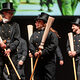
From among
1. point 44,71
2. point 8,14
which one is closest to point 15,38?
point 8,14

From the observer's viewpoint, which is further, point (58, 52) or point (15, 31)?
point (58, 52)

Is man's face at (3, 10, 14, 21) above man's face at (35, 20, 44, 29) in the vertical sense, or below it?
above

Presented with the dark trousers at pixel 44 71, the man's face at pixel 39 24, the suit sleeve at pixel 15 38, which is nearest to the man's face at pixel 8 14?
A: the suit sleeve at pixel 15 38

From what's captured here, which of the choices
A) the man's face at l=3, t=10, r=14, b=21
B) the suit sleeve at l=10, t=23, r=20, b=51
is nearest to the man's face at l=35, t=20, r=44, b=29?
the suit sleeve at l=10, t=23, r=20, b=51

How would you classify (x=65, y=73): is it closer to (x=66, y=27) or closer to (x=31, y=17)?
(x=66, y=27)

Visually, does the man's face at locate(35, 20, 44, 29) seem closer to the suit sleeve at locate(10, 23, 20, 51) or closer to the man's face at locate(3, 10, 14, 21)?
the suit sleeve at locate(10, 23, 20, 51)

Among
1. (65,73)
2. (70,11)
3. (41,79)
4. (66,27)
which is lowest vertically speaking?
(65,73)

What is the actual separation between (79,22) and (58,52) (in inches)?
27.1

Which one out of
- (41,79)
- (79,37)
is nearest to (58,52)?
(79,37)

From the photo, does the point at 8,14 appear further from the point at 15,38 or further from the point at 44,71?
the point at 44,71

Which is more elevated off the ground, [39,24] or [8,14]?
[8,14]

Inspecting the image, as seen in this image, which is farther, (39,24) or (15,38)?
(39,24)

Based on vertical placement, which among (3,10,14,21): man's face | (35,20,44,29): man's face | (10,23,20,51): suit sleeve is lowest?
(10,23,20,51): suit sleeve

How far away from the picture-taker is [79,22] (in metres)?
4.72
